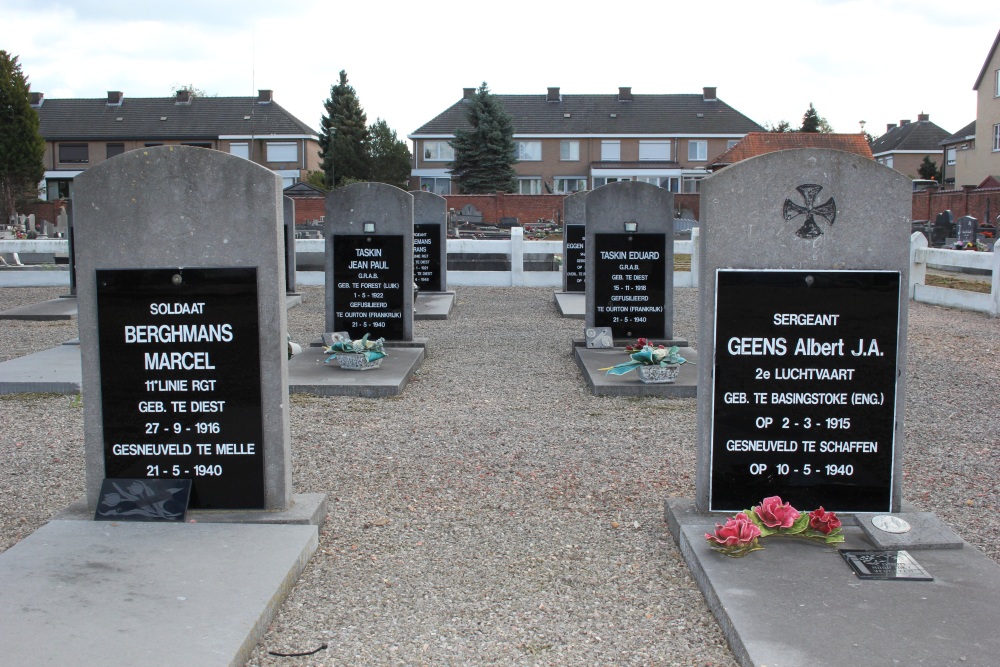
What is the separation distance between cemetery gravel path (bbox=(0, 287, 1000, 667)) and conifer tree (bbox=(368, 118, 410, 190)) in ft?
197

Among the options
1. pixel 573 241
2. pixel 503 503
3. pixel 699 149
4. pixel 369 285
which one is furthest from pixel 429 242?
pixel 699 149

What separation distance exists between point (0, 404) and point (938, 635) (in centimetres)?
732

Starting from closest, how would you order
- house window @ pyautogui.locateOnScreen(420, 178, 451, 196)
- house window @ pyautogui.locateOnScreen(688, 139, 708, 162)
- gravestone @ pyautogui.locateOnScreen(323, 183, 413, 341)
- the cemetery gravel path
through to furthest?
1. the cemetery gravel path
2. gravestone @ pyautogui.locateOnScreen(323, 183, 413, 341)
3. house window @ pyautogui.locateOnScreen(688, 139, 708, 162)
4. house window @ pyautogui.locateOnScreen(420, 178, 451, 196)

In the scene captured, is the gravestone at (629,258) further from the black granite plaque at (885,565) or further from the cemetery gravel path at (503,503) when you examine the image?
the black granite plaque at (885,565)

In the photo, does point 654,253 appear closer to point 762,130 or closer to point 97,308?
point 97,308

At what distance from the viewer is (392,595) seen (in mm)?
3904

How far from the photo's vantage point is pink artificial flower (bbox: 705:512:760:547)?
3.96 metres

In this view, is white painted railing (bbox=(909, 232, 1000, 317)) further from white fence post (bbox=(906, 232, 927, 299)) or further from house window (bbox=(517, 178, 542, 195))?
house window (bbox=(517, 178, 542, 195))

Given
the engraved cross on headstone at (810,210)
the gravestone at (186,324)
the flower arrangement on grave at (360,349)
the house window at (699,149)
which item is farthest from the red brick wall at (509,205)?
the engraved cross on headstone at (810,210)

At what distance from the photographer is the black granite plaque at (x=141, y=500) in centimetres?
442

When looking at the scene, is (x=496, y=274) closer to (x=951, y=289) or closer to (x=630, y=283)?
(x=951, y=289)

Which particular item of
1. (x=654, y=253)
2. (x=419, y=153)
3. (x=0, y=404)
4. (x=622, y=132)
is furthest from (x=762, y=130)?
(x=0, y=404)

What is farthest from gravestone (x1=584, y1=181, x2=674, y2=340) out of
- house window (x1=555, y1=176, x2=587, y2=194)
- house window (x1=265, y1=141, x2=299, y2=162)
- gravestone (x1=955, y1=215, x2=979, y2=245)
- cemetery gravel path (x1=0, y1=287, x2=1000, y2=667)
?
house window (x1=265, y1=141, x2=299, y2=162)

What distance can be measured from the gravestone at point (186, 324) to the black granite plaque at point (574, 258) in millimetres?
12928
